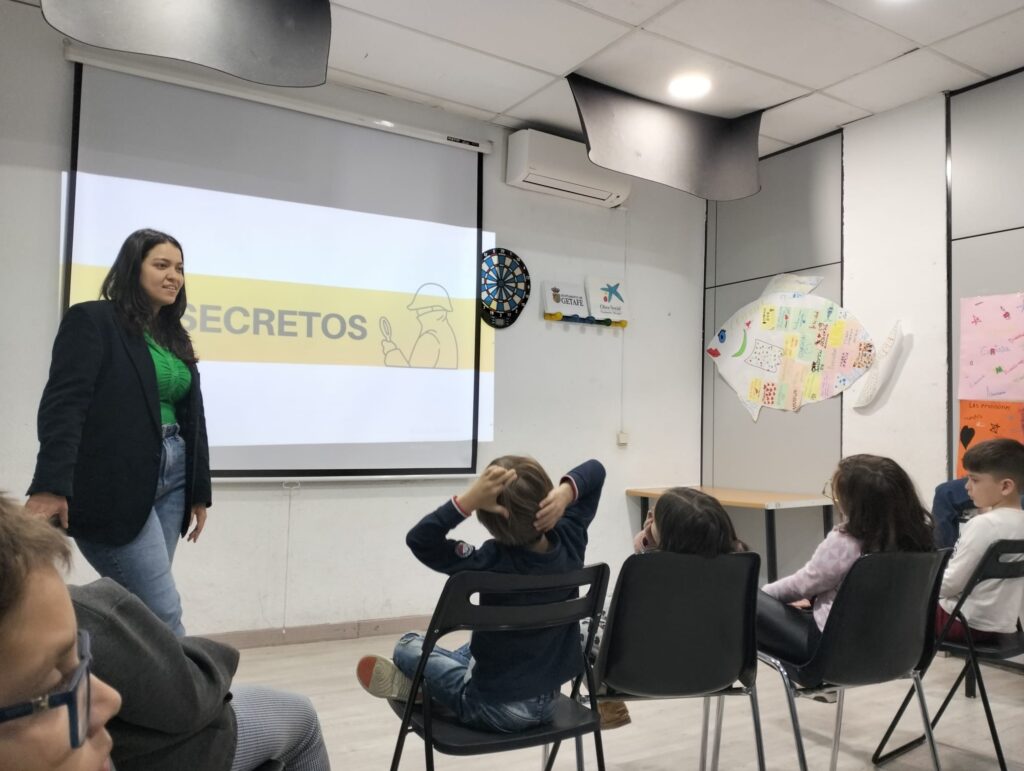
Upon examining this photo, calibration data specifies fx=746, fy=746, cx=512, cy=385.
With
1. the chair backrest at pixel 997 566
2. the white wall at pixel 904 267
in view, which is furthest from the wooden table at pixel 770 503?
the chair backrest at pixel 997 566

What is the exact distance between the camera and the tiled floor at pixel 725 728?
221cm

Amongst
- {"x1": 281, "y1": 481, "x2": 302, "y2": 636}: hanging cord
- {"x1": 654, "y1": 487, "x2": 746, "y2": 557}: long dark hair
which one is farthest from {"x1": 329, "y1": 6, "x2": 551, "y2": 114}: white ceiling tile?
{"x1": 654, "y1": 487, "x2": 746, "y2": 557}: long dark hair

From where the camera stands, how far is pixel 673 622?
1.65 m

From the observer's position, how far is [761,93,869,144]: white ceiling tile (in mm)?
3654

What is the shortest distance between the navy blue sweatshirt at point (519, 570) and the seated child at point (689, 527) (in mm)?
163

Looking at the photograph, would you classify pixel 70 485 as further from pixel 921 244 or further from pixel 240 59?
pixel 921 244

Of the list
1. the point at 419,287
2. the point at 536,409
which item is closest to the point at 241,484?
the point at 419,287

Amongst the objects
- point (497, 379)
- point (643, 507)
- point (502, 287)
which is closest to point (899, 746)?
point (643, 507)

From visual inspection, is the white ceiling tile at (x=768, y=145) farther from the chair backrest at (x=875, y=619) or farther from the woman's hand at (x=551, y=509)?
the woman's hand at (x=551, y=509)

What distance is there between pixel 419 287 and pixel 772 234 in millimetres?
2064

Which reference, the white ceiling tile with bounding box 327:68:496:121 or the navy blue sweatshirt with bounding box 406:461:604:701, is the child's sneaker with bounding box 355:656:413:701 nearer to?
the navy blue sweatshirt with bounding box 406:461:604:701

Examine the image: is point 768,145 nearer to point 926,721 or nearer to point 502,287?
point 502,287

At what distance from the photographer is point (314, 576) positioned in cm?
340

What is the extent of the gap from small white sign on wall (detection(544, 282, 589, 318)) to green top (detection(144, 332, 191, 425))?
226cm
